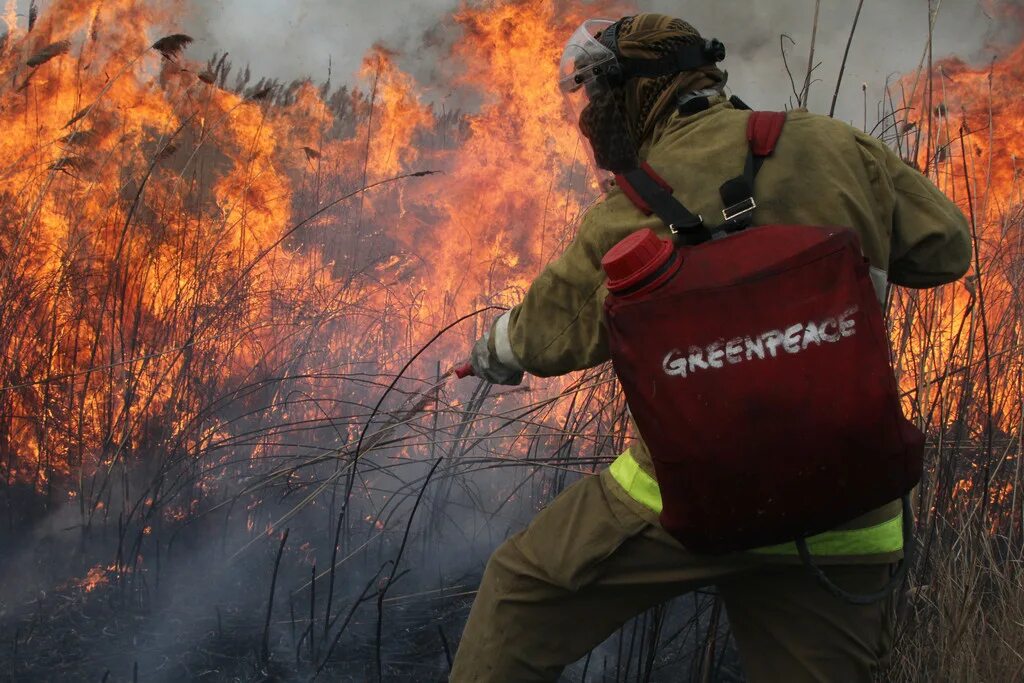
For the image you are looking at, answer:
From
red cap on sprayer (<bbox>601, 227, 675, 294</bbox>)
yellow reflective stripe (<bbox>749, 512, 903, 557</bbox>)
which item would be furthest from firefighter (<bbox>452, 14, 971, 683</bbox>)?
red cap on sprayer (<bbox>601, 227, 675, 294</bbox>)

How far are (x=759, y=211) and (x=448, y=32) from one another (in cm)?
518

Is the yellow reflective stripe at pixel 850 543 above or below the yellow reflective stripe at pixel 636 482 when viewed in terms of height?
below

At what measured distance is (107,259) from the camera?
3.54 meters

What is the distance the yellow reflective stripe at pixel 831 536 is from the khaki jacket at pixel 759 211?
0.03m

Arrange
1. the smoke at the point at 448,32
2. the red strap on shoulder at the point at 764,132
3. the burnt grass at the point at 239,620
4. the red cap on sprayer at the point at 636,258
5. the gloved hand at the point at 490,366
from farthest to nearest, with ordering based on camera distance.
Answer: the smoke at the point at 448,32, the burnt grass at the point at 239,620, the gloved hand at the point at 490,366, the red strap on shoulder at the point at 764,132, the red cap on sprayer at the point at 636,258

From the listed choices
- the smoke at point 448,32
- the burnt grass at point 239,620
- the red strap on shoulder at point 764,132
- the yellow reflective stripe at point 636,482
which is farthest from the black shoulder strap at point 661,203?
the smoke at point 448,32

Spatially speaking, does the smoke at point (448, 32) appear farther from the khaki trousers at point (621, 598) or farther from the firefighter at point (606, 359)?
the khaki trousers at point (621, 598)

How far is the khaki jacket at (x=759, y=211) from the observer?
1.31 meters

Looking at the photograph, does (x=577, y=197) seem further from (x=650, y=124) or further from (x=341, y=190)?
(x=650, y=124)

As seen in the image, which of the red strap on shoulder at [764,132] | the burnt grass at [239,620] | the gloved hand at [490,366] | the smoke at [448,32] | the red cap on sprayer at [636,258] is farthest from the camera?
the smoke at [448,32]

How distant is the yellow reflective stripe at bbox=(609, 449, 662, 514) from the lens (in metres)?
1.39

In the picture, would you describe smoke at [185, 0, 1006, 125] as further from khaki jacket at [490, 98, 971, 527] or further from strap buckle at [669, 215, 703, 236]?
strap buckle at [669, 215, 703, 236]

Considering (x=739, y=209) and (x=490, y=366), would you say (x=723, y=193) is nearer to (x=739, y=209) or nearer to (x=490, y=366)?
(x=739, y=209)

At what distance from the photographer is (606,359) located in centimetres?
141
